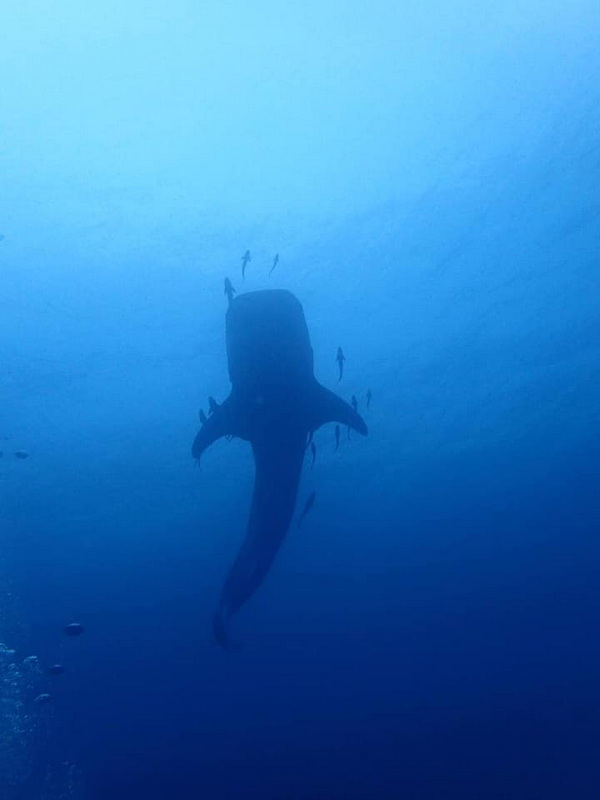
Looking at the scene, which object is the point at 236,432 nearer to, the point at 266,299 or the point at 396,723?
the point at 266,299

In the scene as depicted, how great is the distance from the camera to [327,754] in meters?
31.9

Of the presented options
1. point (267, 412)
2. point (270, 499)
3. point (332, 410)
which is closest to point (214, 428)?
point (267, 412)

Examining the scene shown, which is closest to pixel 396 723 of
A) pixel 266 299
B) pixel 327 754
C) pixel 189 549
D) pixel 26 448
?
pixel 327 754

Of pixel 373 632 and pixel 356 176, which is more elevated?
pixel 356 176

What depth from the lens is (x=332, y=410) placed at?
888cm

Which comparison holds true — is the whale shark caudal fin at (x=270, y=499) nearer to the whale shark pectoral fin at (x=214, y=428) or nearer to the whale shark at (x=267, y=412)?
the whale shark at (x=267, y=412)

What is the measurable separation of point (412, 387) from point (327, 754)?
2150cm

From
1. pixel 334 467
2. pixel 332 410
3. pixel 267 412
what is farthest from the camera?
pixel 334 467

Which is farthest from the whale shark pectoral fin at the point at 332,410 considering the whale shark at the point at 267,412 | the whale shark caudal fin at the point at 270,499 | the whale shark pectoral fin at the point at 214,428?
the whale shark pectoral fin at the point at 214,428

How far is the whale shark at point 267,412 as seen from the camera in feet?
26.5

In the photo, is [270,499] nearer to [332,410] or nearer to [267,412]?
[267,412]

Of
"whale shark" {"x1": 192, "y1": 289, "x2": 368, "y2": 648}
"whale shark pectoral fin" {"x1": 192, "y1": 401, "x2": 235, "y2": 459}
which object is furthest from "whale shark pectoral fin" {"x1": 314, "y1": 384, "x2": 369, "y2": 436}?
"whale shark pectoral fin" {"x1": 192, "y1": 401, "x2": 235, "y2": 459}

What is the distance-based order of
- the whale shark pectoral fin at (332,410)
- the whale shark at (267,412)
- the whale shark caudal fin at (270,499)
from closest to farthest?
the whale shark at (267,412), the whale shark pectoral fin at (332,410), the whale shark caudal fin at (270,499)

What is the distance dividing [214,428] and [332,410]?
1.70m
